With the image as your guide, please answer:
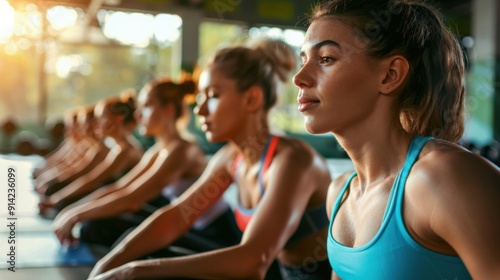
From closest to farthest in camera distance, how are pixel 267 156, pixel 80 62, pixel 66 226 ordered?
pixel 267 156 → pixel 66 226 → pixel 80 62

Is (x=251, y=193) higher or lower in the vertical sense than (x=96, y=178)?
higher

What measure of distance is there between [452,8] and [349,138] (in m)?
8.22

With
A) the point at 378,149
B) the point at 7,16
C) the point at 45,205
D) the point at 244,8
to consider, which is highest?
the point at 378,149

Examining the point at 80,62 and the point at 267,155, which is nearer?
the point at 267,155

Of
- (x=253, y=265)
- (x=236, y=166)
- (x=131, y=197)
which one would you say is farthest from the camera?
(x=131, y=197)

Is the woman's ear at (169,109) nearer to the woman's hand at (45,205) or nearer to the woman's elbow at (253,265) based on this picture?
the woman's hand at (45,205)

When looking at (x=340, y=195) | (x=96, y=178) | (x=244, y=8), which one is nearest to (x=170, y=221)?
(x=340, y=195)

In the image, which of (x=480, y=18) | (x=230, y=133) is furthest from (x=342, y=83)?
(x=480, y=18)

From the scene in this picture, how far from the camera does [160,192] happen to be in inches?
103

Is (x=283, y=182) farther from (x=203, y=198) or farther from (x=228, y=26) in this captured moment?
(x=228, y=26)

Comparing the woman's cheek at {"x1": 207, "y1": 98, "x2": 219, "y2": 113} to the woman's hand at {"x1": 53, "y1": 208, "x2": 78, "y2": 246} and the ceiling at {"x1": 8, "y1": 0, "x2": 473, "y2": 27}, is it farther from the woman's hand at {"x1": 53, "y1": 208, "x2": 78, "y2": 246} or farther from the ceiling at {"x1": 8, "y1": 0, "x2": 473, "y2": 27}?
the ceiling at {"x1": 8, "y1": 0, "x2": 473, "y2": 27}

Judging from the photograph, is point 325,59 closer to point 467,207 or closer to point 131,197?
point 467,207

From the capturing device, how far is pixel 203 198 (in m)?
1.88

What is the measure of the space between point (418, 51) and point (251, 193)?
2.88 feet
